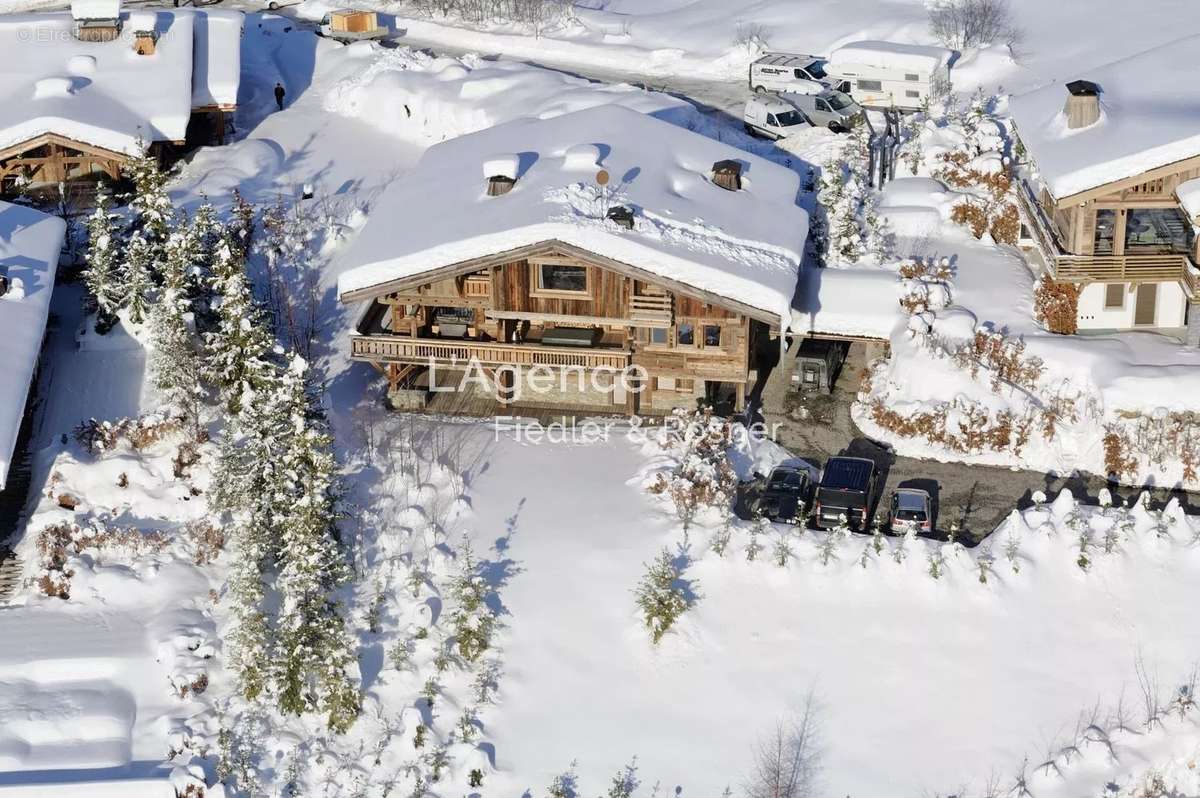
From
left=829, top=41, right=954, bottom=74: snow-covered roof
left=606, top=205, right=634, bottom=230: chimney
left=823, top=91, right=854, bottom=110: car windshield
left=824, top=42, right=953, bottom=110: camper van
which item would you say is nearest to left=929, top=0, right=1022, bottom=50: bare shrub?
left=829, top=41, right=954, bottom=74: snow-covered roof

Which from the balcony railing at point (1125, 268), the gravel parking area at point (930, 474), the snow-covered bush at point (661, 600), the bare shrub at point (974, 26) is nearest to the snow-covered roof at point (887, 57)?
the bare shrub at point (974, 26)

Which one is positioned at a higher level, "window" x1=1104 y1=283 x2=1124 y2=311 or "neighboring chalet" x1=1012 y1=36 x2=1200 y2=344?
"neighboring chalet" x1=1012 y1=36 x2=1200 y2=344

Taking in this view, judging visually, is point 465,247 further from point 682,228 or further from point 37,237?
point 37,237

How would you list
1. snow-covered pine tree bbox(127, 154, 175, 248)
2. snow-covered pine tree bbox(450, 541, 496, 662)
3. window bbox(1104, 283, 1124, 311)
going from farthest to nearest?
snow-covered pine tree bbox(127, 154, 175, 248)
window bbox(1104, 283, 1124, 311)
snow-covered pine tree bbox(450, 541, 496, 662)

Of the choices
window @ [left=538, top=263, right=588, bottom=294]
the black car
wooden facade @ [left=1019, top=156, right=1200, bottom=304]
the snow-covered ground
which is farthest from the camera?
wooden facade @ [left=1019, top=156, right=1200, bottom=304]

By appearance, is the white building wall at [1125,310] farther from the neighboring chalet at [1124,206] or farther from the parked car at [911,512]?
the parked car at [911,512]

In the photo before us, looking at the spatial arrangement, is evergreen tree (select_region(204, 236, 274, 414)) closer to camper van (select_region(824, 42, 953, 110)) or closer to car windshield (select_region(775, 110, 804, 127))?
car windshield (select_region(775, 110, 804, 127))

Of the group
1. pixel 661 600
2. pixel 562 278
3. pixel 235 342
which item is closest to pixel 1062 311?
pixel 562 278
